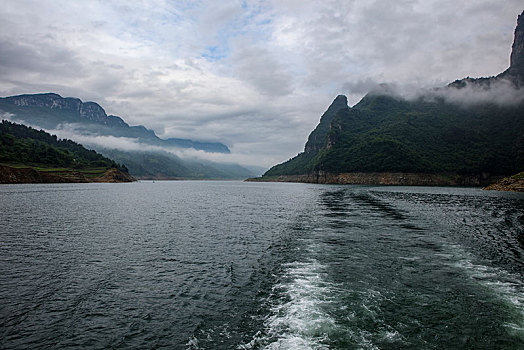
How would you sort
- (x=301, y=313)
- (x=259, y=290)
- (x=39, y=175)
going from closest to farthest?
(x=301, y=313)
(x=259, y=290)
(x=39, y=175)

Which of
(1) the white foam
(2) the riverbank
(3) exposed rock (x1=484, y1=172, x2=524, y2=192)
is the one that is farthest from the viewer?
(2) the riverbank

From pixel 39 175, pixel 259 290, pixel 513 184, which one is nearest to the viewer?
pixel 259 290

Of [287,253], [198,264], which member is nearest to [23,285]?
[198,264]

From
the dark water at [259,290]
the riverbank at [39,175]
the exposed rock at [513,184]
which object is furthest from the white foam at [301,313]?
the riverbank at [39,175]

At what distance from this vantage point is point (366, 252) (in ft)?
77.9

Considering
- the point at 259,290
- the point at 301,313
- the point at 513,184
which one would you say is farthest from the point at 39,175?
the point at 513,184

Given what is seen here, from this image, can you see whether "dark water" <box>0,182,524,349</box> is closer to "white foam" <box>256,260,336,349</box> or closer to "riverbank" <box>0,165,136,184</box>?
"white foam" <box>256,260,336,349</box>

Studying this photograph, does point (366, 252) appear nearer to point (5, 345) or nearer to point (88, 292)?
point (88, 292)

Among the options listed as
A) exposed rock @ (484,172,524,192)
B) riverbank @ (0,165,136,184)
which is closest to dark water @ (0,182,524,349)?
exposed rock @ (484,172,524,192)

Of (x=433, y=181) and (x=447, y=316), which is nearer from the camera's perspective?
(x=447, y=316)

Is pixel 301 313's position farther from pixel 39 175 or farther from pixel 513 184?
pixel 39 175

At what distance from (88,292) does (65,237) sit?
17.1m

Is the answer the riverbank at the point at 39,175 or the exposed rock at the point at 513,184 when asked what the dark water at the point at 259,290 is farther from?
the riverbank at the point at 39,175

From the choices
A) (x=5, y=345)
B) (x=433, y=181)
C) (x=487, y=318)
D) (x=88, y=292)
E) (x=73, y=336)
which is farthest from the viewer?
(x=433, y=181)
